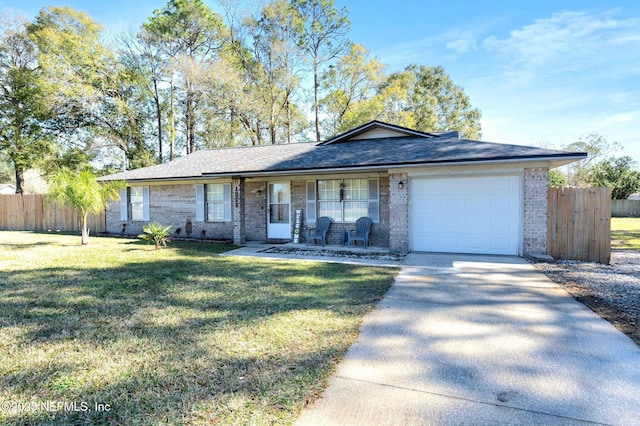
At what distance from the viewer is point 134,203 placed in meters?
14.9

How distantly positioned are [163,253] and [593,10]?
49.6ft

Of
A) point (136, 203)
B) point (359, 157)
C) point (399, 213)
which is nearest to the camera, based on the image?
point (399, 213)

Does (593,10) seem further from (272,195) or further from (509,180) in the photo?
(272,195)

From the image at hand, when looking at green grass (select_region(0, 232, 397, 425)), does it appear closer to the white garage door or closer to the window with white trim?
the white garage door

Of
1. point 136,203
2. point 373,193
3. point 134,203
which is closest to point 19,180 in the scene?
point 134,203

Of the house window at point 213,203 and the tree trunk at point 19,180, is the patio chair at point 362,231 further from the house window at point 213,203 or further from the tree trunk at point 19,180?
the tree trunk at point 19,180

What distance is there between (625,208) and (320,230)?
32787mm

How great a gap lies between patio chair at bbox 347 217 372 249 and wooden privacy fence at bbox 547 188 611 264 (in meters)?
4.94

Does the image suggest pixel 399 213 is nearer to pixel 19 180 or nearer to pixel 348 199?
pixel 348 199

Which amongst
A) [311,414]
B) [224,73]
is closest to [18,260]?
[311,414]

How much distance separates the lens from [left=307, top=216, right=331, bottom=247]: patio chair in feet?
36.6

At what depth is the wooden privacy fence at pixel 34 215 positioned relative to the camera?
681 inches

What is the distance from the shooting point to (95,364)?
3.07m

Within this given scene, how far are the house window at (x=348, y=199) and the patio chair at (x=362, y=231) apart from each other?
0.26 m
